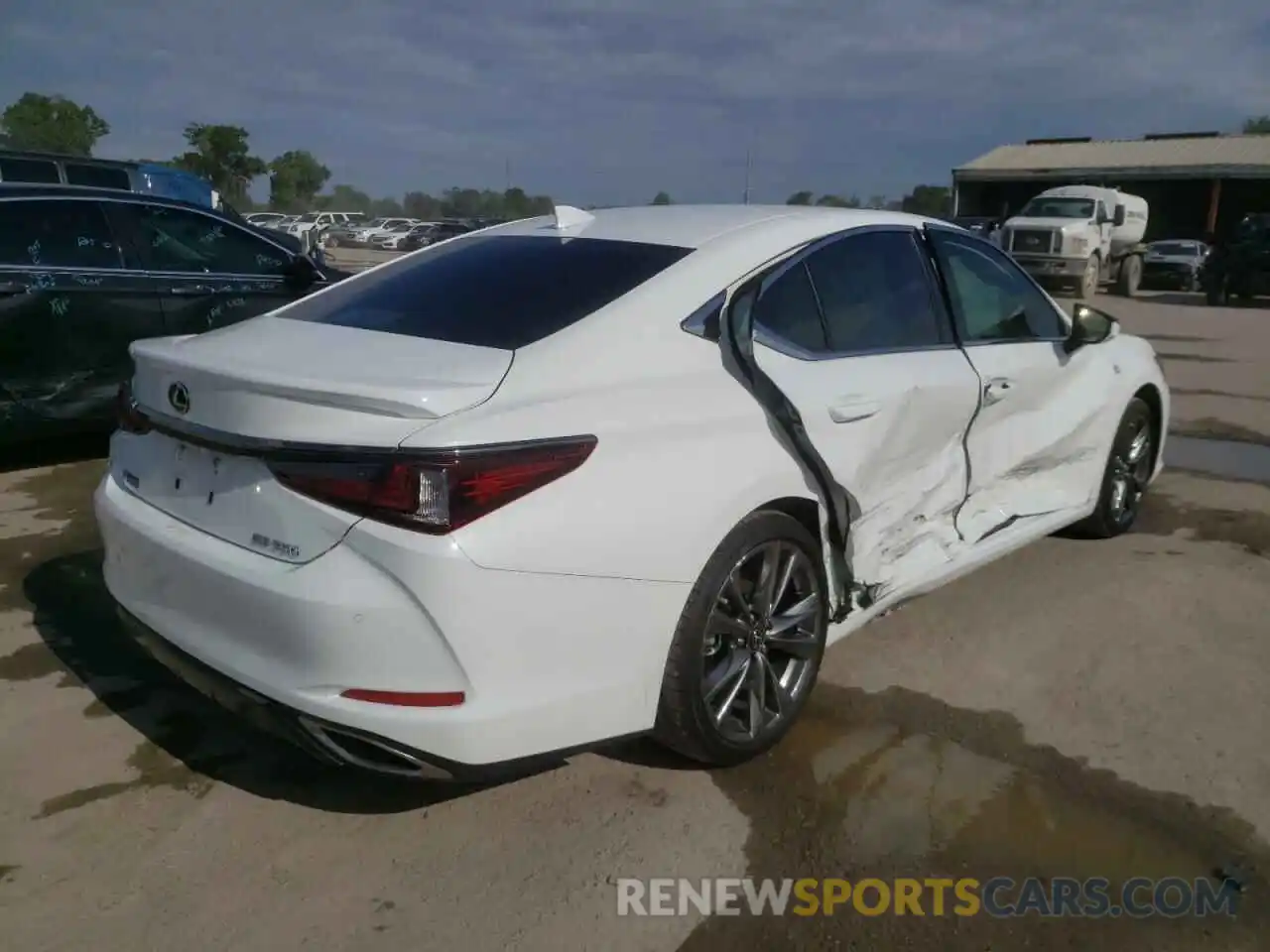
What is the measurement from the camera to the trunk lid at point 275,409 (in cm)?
242

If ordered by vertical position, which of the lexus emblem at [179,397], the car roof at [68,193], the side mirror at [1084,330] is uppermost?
the car roof at [68,193]

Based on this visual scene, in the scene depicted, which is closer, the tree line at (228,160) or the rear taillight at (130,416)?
the rear taillight at (130,416)

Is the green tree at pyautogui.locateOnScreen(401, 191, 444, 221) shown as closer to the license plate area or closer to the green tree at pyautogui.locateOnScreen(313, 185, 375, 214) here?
the green tree at pyautogui.locateOnScreen(313, 185, 375, 214)

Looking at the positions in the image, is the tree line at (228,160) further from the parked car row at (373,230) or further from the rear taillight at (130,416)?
the rear taillight at (130,416)

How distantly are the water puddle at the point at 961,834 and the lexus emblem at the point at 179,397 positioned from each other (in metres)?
1.79

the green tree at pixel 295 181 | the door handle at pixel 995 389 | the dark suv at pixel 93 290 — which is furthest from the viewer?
the green tree at pixel 295 181

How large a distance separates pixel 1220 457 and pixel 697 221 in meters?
5.28

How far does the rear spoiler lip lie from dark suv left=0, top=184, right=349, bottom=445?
12.1 ft

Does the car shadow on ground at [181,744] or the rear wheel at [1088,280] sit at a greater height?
the rear wheel at [1088,280]

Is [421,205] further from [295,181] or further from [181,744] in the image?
[181,744]

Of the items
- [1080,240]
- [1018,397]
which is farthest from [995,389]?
[1080,240]

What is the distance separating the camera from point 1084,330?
4.60 meters

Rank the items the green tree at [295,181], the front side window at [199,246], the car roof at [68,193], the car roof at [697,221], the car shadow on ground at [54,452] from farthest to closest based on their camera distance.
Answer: the green tree at [295,181] → the car shadow on ground at [54,452] → the front side window at [199,246] → the car roof at [68,193] → the car roof at [697,221]

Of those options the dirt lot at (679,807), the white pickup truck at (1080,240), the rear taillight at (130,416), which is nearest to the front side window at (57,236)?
the dirt lot at (679,807)
